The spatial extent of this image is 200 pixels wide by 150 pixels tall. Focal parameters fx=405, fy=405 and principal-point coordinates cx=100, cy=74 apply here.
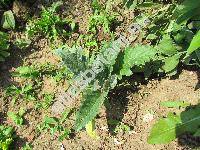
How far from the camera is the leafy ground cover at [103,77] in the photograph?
3270mm

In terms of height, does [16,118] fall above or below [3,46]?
below

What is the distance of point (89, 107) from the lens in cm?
320

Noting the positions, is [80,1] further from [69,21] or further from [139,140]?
[139,140]

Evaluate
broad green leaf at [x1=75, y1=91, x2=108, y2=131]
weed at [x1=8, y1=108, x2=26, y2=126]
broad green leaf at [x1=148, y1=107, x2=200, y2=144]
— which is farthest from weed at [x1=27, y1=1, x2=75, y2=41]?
broad green leaf at [x1=148, y1=107, x2=200, y2=144]

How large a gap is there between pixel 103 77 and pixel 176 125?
0.76m

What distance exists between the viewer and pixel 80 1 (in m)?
4.25

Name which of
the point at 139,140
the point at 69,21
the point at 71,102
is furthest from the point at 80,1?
the point at 139,140

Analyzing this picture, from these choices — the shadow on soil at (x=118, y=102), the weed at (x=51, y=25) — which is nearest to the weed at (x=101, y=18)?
the weed at (x=51, y=25)

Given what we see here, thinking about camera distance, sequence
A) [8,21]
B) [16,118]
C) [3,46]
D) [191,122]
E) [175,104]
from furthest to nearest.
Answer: [8,21], [3,46], [16,118], [175,104], [191,122]

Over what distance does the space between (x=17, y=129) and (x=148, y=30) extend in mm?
1506

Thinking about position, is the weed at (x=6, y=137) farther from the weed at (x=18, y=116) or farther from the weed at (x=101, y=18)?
the weed at (x=101, y=18)

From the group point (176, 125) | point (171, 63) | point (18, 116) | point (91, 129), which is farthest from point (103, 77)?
point (18, 116)

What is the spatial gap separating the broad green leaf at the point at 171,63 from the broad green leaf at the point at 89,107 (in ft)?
1.90

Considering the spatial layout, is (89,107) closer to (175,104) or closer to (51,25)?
(175,104)
